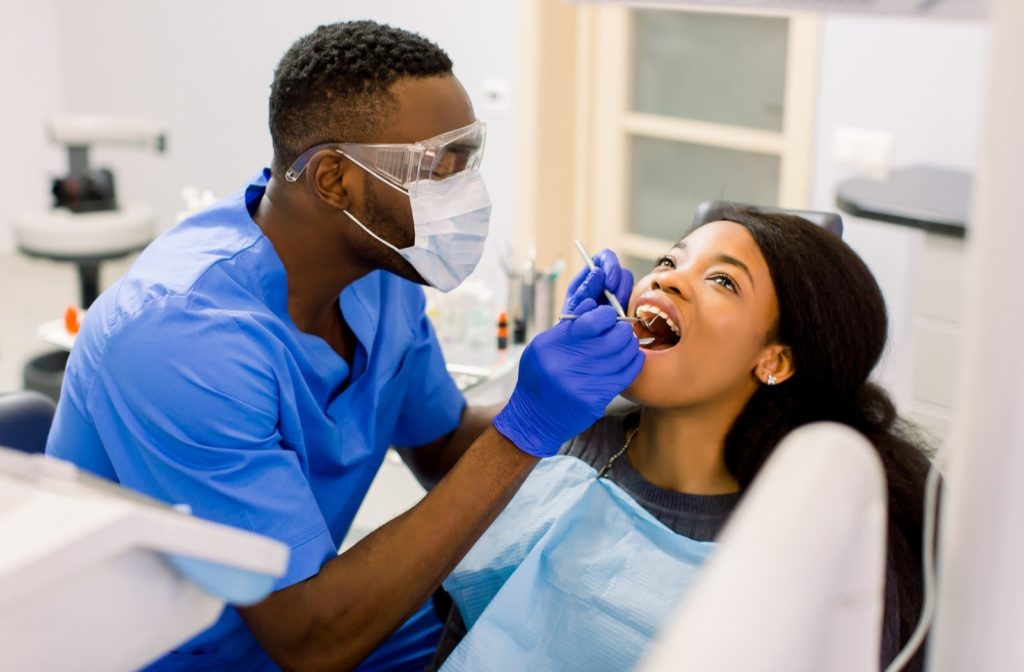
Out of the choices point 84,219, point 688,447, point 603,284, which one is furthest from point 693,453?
point 84,219

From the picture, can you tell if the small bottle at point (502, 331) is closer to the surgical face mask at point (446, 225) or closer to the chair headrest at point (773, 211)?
the chair headrest at point (773, 211)

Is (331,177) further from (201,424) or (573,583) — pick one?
(573,583)

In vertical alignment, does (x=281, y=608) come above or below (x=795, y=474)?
below

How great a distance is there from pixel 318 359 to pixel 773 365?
0.62 m

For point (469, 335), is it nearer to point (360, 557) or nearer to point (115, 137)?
A: point (360, 557)

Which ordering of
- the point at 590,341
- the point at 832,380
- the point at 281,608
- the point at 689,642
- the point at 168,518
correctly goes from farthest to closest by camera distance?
the point at 832,380 → the point at 590,341 → the point at 281,608 → the point at 168,518 → the point at 689,642

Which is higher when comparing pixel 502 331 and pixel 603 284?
pixel 603 284

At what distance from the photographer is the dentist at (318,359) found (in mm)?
1284

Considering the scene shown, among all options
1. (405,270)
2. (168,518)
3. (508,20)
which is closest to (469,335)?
(405,270)

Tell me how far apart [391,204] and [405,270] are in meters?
0.09

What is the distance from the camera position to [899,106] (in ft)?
9.45

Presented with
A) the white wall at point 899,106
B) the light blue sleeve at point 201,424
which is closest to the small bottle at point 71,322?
the light blue sleeve at point 201,424

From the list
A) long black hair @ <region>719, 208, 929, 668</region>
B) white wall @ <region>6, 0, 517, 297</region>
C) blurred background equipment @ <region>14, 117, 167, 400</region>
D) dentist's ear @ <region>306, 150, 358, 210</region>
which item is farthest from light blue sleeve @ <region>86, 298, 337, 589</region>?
white wall @ <region>6, 0, 517, 297</region>

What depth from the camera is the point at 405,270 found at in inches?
59.1
